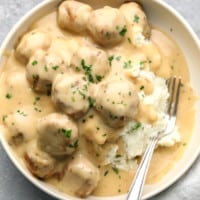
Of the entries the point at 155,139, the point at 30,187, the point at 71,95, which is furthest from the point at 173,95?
the point at 30,187

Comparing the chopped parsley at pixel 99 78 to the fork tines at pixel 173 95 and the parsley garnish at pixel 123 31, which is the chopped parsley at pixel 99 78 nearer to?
the parsley garnish at pixel 123 31

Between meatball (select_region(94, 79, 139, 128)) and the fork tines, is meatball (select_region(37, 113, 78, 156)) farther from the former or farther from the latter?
the fork tines

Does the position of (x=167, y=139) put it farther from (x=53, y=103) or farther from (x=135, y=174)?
(x=53, y=103)

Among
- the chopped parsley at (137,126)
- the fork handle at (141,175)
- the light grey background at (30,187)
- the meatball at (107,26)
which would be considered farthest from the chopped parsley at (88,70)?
the light grey background at (30,187)

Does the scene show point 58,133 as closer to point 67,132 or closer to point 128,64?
point 67,132

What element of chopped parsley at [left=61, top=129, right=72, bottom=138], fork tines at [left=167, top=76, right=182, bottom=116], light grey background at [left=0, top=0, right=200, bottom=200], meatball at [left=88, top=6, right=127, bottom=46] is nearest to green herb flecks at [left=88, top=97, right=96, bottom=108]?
chopped parsley at [left=61, top=129, right=72, bottom=138]

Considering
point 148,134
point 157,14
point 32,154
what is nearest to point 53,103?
point 32,154
